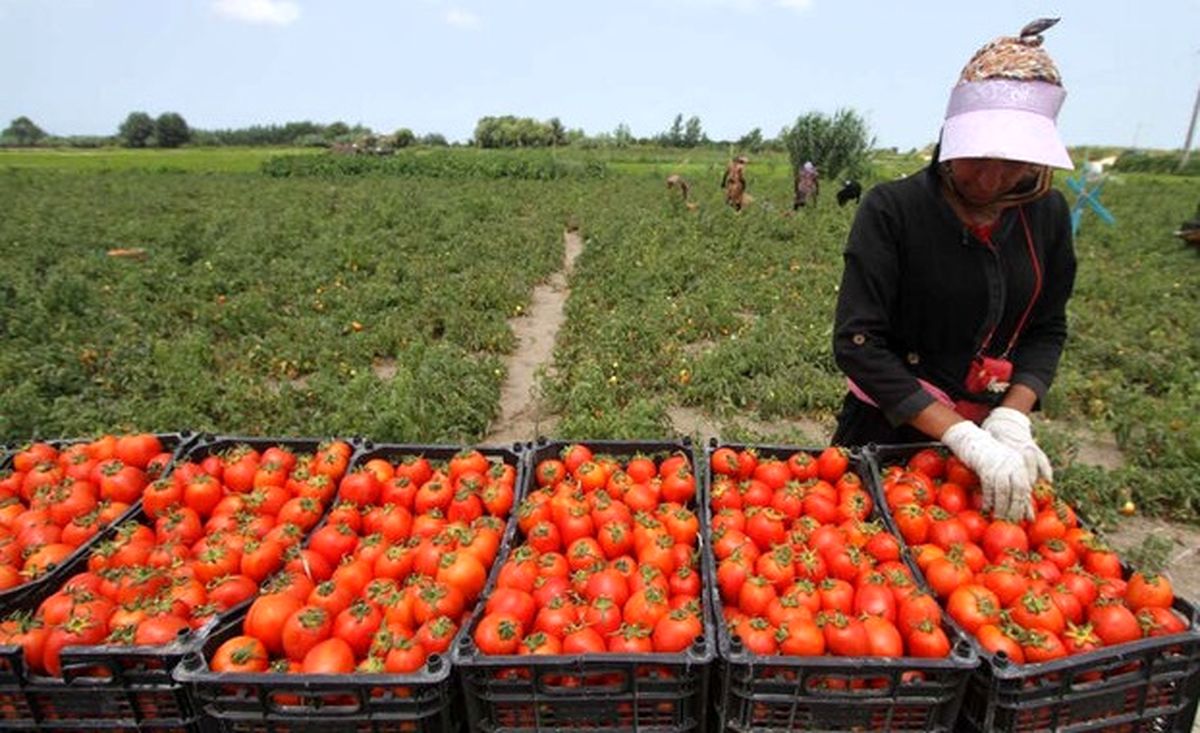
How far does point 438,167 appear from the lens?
3997 centimetres

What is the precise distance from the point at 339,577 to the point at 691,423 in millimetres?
4130

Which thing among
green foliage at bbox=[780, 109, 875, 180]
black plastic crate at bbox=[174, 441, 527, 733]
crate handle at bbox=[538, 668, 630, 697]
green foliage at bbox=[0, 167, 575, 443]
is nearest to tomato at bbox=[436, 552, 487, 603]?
black plastic crate at bbox=[174, 441, 527, 733]

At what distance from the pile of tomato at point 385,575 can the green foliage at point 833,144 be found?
32292 millimetres

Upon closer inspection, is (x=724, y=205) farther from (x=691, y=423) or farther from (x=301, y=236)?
(x=691, y=423)

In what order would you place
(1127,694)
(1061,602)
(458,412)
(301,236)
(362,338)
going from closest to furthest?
(1127,694) < (1061,602) < (458,412) < (362,338) < (301,236)

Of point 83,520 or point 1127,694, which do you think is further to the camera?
→ point 83,520

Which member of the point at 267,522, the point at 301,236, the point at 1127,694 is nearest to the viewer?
the point at 1127,694

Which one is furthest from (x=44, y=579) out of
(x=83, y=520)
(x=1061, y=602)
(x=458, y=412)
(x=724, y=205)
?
(x=724, y=205)

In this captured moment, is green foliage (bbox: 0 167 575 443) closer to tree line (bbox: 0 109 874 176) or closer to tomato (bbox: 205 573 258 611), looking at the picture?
tomato (bbox: 205 573 258 611)

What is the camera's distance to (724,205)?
798 inches

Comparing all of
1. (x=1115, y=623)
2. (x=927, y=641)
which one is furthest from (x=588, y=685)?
(x=1115, y=623)

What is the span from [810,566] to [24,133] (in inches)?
4745

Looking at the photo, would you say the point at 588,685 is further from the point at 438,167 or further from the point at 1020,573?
the point at 438,167

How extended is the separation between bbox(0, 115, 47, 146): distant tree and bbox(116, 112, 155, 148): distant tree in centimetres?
1220
